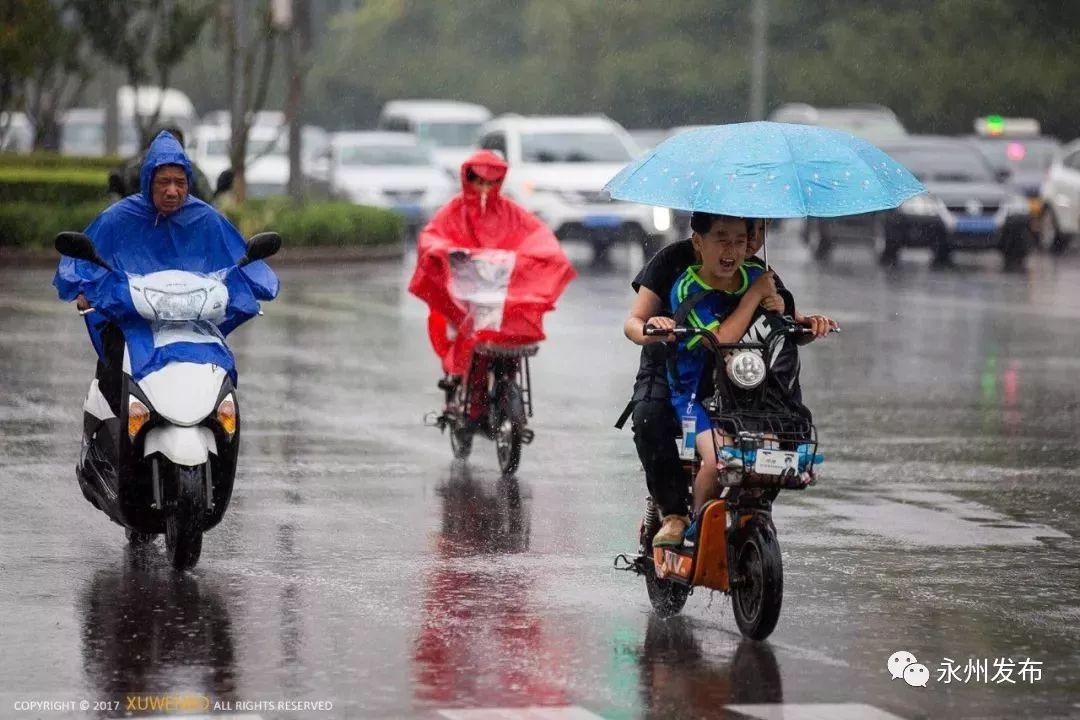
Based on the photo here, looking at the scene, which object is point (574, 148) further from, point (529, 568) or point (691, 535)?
point (691, 535)

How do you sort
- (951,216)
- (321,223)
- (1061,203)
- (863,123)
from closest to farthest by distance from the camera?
(321,223), (951,216), (1061,203), (863,123)

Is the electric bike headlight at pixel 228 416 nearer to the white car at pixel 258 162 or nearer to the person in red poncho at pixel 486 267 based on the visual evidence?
the person in red poncho at pixel 486 267

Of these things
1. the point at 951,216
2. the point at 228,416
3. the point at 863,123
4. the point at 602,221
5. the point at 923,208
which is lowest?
the point at 228,416

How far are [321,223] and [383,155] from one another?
9.18 metres

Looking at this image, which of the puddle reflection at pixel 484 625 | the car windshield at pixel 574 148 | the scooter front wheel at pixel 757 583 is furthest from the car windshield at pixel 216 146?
the scooter front wheel at pixel 757 583

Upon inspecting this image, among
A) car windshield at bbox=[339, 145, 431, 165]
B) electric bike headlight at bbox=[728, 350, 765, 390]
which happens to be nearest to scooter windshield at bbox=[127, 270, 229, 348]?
electric bike headlight at bbox=[728, 350, 765, 390]

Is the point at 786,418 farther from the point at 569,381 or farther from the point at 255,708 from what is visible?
the point at 569,381

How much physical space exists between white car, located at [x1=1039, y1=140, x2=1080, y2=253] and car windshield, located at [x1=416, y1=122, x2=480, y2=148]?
43.1 ft

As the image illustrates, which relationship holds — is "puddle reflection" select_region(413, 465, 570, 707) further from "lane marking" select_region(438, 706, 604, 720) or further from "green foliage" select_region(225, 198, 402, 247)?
"green foliage" select_region(225, 198, 402, 247)

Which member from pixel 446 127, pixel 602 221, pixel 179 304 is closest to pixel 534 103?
pixel 446 127

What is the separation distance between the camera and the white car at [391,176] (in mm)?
36688

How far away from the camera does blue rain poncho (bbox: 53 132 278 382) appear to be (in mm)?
8891

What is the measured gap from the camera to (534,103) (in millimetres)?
65875

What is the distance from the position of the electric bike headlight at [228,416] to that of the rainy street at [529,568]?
1.84ft
